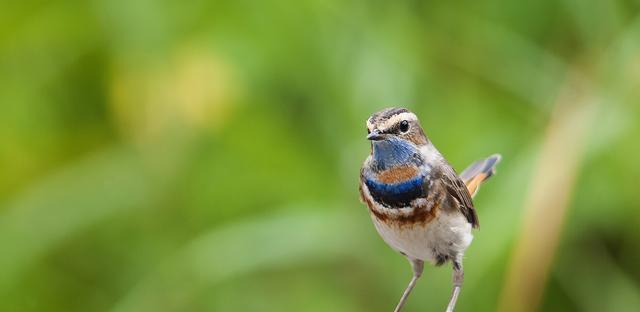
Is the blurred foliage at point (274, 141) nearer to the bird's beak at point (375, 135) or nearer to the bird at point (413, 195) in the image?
the bird at point (413, 195)

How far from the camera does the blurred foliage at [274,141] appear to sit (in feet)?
14.3

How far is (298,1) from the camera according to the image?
4727 millimetres

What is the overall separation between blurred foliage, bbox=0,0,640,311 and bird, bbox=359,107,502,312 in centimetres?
133

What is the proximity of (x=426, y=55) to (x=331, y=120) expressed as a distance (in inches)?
23.4

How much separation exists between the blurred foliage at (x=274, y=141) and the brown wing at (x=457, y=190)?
48.9 inches

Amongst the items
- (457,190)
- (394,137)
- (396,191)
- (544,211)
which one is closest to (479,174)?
(457,190)

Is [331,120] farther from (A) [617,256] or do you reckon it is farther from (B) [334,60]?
(A) [617,256]

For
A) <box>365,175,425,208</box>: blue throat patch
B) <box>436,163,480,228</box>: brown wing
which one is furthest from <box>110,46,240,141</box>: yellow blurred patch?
<box>365,175,425,208</box>: blue throat patch

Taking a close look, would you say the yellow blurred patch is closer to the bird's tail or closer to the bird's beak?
the bird's tail

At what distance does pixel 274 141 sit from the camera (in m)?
4.61

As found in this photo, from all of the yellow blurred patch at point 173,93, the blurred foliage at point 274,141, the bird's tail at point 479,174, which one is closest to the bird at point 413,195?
the bird's tail at point 479,174

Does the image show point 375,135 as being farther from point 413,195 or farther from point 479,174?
point 479,174

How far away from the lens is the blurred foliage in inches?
171

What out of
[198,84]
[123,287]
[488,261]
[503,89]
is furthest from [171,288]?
[503,89]
